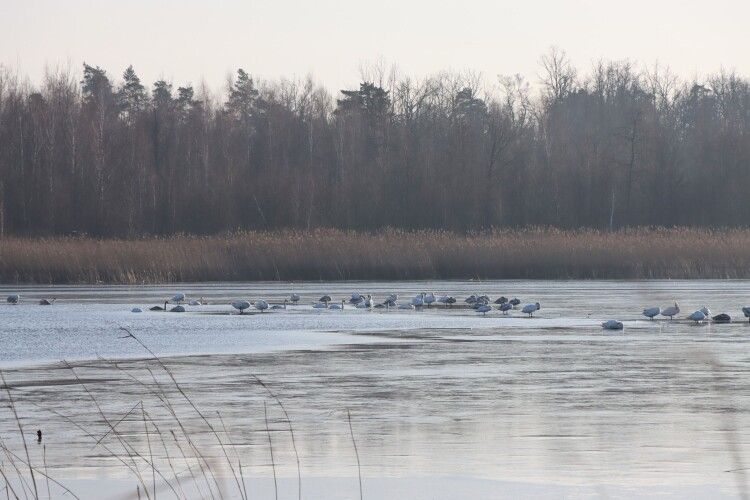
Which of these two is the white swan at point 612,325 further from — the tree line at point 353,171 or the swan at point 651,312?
the tree line at point 353,171

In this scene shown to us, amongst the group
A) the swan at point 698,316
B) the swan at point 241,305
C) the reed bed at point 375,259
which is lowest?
the swan at point 698,316

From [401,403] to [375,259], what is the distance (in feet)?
64.1

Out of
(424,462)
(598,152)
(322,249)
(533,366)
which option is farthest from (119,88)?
(424,462)

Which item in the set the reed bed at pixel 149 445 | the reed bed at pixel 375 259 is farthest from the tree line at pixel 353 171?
the reed bed at pixel 149 445

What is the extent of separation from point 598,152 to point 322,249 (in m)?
25.0

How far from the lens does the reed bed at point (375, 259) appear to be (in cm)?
2728

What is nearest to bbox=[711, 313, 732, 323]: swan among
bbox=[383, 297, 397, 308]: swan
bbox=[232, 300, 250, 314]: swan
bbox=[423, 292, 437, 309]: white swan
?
bbox=[423, 292, 437, 309]: white swan

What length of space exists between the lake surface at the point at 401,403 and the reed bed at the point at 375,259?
1019cm

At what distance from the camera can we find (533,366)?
35.9 ft

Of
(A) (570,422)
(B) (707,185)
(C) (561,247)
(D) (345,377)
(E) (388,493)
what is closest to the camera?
(E) (388,493)

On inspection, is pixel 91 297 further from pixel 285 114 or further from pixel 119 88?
pixel 119 88

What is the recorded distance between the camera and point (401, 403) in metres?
8.58

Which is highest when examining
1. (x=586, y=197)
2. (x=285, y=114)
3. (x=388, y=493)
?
(x=285, y=114)

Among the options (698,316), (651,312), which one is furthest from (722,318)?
(651,312)
